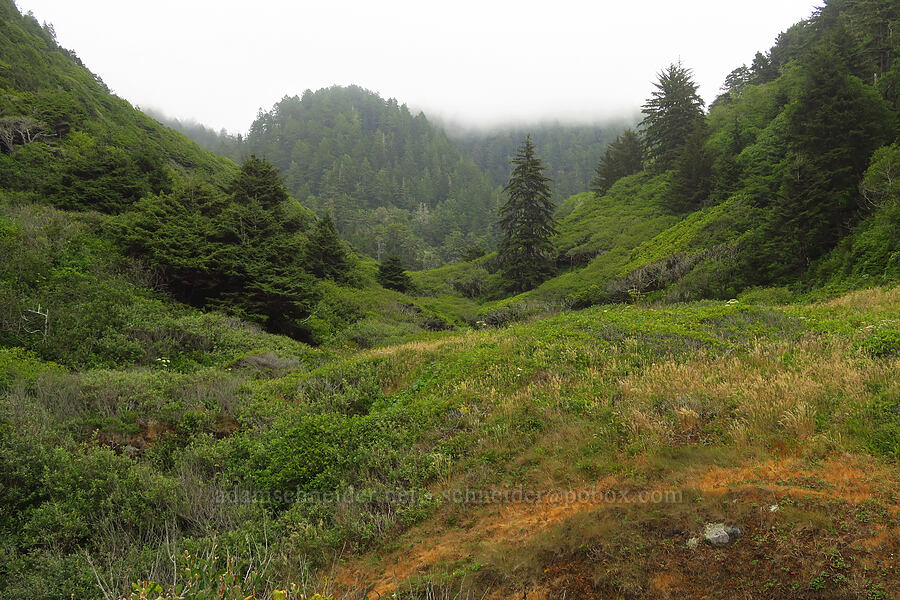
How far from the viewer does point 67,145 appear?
22578mm

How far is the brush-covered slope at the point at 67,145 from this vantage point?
59.2 feet

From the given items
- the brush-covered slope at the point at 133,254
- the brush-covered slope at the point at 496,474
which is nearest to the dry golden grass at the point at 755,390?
the brush-covered slope at the point at 496,474

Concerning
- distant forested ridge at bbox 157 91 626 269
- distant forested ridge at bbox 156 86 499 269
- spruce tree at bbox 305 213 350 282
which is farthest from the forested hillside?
distant forested ridge at bbox 157 91 626 269

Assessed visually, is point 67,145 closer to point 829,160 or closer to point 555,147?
point 829,160

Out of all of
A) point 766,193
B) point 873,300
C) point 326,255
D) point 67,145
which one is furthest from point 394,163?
point 873,300

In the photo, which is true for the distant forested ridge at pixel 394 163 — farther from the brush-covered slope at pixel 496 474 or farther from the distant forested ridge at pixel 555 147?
the brush-covered slope at pixel 496 474

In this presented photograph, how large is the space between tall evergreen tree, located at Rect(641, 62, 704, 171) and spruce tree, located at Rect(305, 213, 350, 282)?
26.1 metres

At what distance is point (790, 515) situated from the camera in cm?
343

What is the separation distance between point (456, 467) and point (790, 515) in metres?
3.56

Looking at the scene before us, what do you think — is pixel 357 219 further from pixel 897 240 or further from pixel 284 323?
pixel 897 240

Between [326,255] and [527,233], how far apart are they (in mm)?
15681

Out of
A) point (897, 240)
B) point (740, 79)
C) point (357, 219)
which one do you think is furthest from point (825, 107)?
point (357, 219)

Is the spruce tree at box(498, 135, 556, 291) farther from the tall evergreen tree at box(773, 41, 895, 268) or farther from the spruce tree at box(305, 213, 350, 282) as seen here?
the tall evergreen tree at box(773, 41, 895, 268)

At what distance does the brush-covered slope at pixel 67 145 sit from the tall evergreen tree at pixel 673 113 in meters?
34.8
